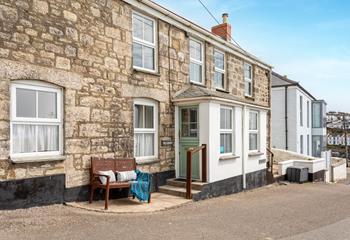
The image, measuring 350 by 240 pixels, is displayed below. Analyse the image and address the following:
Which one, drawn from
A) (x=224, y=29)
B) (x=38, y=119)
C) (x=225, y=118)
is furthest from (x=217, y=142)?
(x=224, y=29)

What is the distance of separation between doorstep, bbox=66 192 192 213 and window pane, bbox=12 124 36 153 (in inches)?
62.1

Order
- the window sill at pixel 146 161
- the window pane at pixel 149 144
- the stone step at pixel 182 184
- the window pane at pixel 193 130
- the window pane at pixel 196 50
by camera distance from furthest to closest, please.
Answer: the window pane at pixel 196 50 → the window pane at pixel 193 130 → the window pane at pixel 149 144 → the stone step at pixel 182 184 → the window sill at pixel 146 161

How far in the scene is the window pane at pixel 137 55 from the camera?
31.4 feet

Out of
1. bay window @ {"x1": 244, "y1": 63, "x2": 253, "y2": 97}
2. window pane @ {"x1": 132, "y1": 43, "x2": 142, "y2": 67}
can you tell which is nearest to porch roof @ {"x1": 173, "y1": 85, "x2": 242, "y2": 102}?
window pane @ {"x1": 132, "y1": 43, "x2": 142, "y2": 67}

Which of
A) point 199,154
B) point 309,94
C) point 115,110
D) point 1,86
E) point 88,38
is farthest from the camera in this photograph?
point 309,94

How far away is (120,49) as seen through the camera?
896 cm

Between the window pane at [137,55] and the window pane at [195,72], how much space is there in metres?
2.71

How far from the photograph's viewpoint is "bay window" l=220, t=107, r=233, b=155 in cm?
1076

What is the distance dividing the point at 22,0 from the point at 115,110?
3.36 meters

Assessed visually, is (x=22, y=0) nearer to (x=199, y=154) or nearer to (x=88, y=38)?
(x=88, y=38)

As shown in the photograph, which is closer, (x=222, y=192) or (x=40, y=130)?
(x=40, y=130)

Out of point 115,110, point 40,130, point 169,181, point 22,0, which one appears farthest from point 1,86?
point 169,181

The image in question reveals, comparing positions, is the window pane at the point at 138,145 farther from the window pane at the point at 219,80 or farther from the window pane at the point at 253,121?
the window pane at the point at 253,121

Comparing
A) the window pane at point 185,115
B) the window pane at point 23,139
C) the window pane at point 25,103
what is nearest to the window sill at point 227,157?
the window pane at point 185,115
